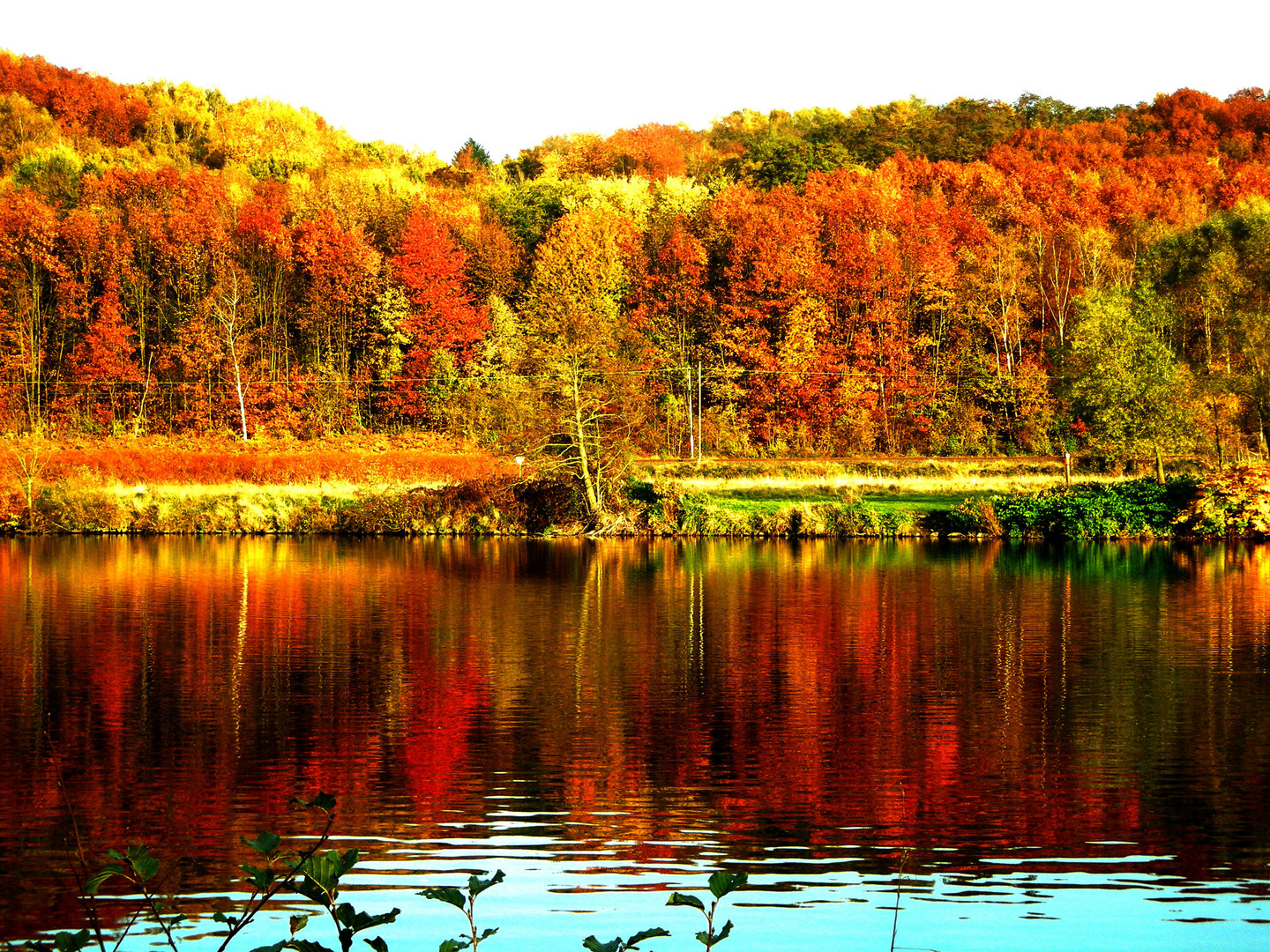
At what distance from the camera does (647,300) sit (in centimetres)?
5922

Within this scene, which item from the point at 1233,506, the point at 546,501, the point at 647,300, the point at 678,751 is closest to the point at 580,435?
the point at 546,501

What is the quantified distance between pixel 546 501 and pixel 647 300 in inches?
762

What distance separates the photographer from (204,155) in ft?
271

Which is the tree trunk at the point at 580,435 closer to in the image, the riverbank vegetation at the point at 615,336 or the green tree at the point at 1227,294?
the riverbank vegetation at the point at 615,336

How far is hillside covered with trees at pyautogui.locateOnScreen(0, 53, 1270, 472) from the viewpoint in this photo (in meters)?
53.7

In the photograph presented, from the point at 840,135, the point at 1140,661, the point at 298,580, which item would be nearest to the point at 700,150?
the point at 840,135

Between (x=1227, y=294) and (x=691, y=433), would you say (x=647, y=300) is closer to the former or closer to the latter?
(x=691, y=433)

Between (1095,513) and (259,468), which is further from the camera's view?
(259,468)

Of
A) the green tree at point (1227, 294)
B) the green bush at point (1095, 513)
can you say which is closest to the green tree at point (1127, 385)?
the green bush at point (1095, 513)

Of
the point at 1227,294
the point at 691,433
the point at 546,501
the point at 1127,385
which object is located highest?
the point at 1227,294

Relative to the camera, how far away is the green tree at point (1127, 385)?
41.8 metres

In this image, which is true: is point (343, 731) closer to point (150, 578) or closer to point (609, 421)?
point (150, 578)

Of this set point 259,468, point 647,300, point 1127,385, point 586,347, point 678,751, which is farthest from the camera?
point 647,300

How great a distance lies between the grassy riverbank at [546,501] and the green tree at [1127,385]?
148cm
